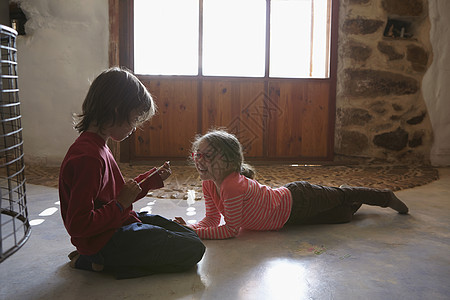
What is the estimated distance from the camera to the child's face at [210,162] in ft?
5.42

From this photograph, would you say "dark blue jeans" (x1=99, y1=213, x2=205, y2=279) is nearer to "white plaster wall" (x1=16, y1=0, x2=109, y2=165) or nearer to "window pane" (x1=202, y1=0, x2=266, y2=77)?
"white plaster wall" (x1=16, y1=0, x2=109, y2=165)

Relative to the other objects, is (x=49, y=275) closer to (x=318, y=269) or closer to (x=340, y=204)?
(x=318, y=269)

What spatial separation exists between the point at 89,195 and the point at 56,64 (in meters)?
2.68

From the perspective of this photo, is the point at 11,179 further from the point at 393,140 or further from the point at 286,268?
the point at 393,140

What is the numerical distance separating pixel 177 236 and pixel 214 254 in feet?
0.71

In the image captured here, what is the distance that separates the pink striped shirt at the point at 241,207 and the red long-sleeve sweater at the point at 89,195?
460 mm

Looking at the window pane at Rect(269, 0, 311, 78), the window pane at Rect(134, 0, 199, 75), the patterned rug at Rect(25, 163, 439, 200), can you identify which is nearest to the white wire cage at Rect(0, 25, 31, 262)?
the patterned rug at Rect(25, 163, 439, 200)

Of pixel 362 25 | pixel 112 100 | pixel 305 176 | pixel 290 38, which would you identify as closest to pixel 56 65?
pixel 290 38

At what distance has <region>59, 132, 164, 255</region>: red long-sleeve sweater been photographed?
44.9 inches

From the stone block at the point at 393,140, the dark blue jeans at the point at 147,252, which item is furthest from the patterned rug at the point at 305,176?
the dark blue jeans at the point at 147,252

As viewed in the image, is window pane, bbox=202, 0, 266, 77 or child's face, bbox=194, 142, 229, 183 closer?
child's face, bbox=194, 142, 229, 183

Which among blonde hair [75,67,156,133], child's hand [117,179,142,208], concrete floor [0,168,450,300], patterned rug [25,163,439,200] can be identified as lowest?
patterned rug [25,163,439,200]

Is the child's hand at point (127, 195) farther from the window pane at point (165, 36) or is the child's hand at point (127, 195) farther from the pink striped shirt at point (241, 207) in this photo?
the window pane at point (165, 36)

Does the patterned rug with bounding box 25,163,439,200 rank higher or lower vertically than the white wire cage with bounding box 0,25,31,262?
lower
